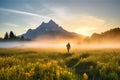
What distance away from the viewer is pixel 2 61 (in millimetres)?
17953

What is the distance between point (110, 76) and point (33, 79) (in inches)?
186

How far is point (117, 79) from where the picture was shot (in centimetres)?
1362

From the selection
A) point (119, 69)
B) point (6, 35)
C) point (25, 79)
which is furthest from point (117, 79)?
point (6, 35)

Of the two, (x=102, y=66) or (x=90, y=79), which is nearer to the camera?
(x=90, y=79)

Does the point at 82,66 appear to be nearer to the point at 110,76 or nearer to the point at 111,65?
the point at 111,65

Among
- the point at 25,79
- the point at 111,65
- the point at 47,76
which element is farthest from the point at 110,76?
the point at 25,79

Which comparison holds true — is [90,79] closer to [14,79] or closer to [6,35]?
[14,79]

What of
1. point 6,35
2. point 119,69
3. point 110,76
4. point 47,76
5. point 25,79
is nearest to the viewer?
point 25,79

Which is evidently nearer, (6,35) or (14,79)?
(14,79)

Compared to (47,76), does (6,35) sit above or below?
above

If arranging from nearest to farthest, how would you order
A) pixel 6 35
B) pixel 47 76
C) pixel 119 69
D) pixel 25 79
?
pixel 25 79 → pixel 47 76 → pixel 119 69 → pixel 6 35

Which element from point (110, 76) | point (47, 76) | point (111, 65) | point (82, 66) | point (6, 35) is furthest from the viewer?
point (6, 35)

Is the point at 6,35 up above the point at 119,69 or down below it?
above

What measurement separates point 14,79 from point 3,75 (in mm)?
1140
